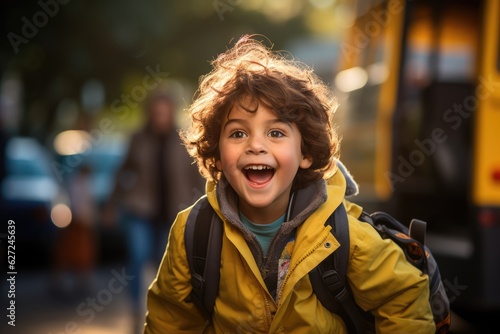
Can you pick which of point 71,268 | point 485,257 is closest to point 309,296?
point 485,257

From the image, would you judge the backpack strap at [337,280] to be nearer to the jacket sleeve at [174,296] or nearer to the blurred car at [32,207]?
the jacket sleeve at [174,296]

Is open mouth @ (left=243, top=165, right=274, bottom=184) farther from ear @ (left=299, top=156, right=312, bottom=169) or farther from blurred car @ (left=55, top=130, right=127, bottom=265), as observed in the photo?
blurred car @ (left=55, top=130, right=127, bottom=265)

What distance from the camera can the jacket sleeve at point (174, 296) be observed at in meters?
3.27

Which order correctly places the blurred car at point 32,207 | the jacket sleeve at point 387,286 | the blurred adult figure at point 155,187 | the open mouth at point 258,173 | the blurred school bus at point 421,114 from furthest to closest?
the blurred car at point 32,207 < the blurred school bus at point 421,114 < the blurred adult figure at point 155,187 < the open mouth at point 258,173 < the jacket sleeve at point 387,286

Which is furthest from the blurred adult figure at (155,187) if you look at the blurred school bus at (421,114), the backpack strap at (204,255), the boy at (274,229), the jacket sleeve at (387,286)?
the jacket sleeve at (387,286)

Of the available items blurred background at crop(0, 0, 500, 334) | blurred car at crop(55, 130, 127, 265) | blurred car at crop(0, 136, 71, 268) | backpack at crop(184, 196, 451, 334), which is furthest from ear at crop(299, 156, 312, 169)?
blurred car at crop(55, 130, 127, 265)

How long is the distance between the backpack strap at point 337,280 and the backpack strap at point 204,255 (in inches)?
13.8

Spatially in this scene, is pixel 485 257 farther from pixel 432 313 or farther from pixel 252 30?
pixel 252 30

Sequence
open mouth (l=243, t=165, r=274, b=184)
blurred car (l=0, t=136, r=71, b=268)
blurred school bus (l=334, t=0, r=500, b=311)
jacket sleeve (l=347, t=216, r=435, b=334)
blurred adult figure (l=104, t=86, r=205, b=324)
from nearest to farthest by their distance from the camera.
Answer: jacket sleeve (l=347, t=216, r=435, b=334), open mouth (l=243, t=165, r=274, b=184), blurred adult figure (l=104, t=86, r=205, b=324), blurred school bus (l=334, t=0, r=500, b=311), blurred car (l=0, t=136, r=71, b=268)

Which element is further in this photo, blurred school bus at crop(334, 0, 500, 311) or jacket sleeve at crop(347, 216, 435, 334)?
blurred school bus at crop(334, 0, 500, 311)

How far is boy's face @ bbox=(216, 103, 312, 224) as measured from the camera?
318 cm

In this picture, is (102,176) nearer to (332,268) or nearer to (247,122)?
(247,122)

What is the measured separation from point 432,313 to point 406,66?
5.43m

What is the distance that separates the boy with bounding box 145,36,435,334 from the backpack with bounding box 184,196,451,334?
0.03 meters
